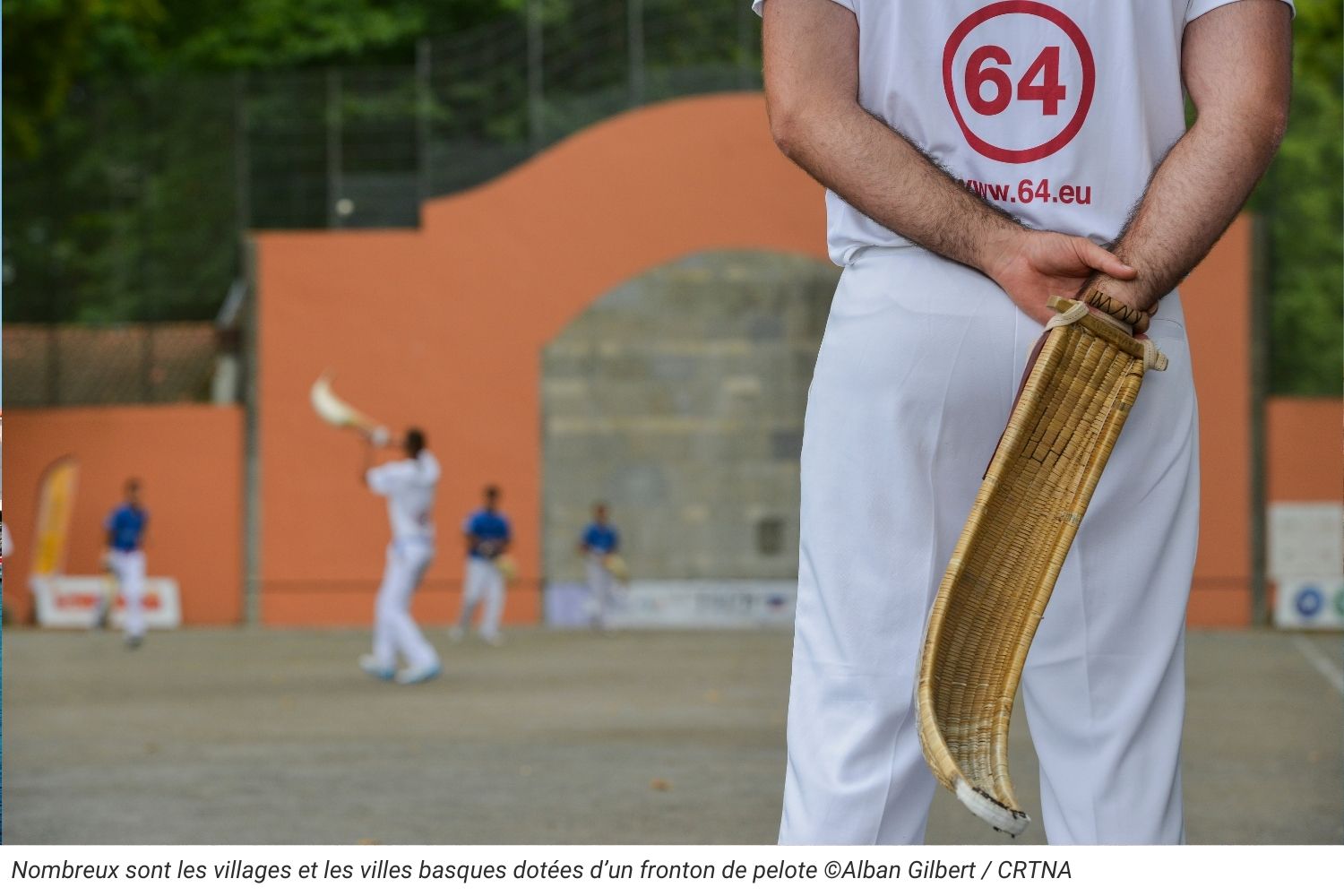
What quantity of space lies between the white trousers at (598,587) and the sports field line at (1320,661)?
7406 mm

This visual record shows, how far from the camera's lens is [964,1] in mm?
2457

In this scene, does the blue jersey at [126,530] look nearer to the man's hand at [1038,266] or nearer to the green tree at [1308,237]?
the green tree at [1308,237]

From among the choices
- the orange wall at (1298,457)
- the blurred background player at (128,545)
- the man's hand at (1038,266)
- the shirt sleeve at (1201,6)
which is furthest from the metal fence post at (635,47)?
the man's hand at (1038,266)

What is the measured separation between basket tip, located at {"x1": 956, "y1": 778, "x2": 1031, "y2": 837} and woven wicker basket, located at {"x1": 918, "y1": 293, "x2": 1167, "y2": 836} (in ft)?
0.28

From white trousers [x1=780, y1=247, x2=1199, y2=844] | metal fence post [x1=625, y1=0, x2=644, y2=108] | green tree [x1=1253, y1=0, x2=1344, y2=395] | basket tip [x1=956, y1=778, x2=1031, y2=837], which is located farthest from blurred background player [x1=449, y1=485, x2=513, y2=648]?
basket tip [x1=956, y1=778, x2=1031, y2=837]

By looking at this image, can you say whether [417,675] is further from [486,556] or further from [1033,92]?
[1033,92]

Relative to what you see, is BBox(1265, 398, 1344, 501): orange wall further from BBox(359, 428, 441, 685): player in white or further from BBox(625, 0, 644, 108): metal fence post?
BBox(359, 428, 441, 685): player in white

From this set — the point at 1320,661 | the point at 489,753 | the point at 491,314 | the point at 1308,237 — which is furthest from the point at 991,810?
the point at 1308,237

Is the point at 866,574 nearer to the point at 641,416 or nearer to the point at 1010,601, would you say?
the point at 1010,601

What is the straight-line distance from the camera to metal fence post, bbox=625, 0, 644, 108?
2328 cm

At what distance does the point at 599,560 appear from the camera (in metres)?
22.0

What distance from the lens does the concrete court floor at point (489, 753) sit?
22.2 feet
